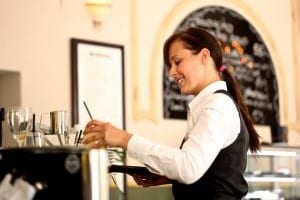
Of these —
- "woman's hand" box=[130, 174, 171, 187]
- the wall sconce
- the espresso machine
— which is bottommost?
"woman's hand" box=[130, 174, 171, 187]

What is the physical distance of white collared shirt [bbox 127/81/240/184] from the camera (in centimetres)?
175

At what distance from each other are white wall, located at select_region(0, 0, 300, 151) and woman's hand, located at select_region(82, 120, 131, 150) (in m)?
2.53

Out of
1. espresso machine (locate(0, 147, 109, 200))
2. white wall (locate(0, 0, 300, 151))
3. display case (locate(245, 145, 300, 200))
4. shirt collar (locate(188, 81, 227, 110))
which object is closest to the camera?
espresso machine (locate(0, 147, 109, 200))

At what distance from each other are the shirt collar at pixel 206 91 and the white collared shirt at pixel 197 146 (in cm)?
7

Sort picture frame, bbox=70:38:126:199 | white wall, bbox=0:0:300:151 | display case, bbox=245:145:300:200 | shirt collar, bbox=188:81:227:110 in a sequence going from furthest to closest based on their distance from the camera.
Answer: display case, bbox=245:145:300:200 → picture frame, bbox=70:38:126:199 → white wall, bbox=0:0:300:151 → shirt collar, bbox=188:81:227:110

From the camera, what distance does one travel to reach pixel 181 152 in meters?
1.75

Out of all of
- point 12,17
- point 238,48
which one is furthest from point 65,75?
point 238,48

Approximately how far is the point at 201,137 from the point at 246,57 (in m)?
4.29

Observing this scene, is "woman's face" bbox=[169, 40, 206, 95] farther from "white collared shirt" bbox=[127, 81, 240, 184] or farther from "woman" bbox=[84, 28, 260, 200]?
"white collared shirt" bbox=[127, 81, 240, 184]

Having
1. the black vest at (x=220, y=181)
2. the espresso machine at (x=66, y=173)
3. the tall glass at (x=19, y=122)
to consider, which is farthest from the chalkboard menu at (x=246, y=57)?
the espresso machine at (x=66, y=173)

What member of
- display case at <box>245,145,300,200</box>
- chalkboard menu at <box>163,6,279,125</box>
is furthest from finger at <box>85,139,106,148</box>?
chalkboard menu at <box>163,6,279,125</box>

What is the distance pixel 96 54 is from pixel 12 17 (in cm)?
72

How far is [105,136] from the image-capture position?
1.79 metres

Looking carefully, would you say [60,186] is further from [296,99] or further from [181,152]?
[296,99]
